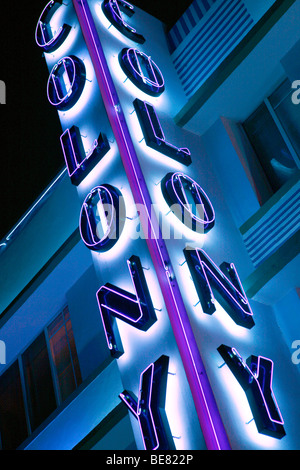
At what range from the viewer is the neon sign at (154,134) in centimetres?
796

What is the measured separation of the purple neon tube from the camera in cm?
583

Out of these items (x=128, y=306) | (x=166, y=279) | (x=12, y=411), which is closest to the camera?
(x=166, y=279)

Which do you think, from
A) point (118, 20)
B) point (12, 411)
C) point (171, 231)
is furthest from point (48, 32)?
point (12, 411)

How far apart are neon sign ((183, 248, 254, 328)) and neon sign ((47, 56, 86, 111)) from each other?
297 centimetres

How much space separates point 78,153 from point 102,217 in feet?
3.61

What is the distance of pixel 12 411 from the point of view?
40.2 ft

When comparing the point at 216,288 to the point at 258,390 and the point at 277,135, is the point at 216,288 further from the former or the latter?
the point at 277,135

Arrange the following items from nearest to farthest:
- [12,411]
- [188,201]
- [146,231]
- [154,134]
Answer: [146,231] → [188,201] → [154,134] → [12,411]

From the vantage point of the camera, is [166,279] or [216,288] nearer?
[166,279]

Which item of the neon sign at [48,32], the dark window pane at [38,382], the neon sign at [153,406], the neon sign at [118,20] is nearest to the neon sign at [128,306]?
the neon sign at [153,406]

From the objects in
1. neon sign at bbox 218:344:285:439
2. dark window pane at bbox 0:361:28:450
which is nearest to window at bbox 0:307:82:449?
dark window pane at bbox 0:361:28:450

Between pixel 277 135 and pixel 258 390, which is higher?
pixel 277 135

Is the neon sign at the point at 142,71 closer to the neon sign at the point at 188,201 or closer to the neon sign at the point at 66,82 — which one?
the neon sign at the point at 66,82
